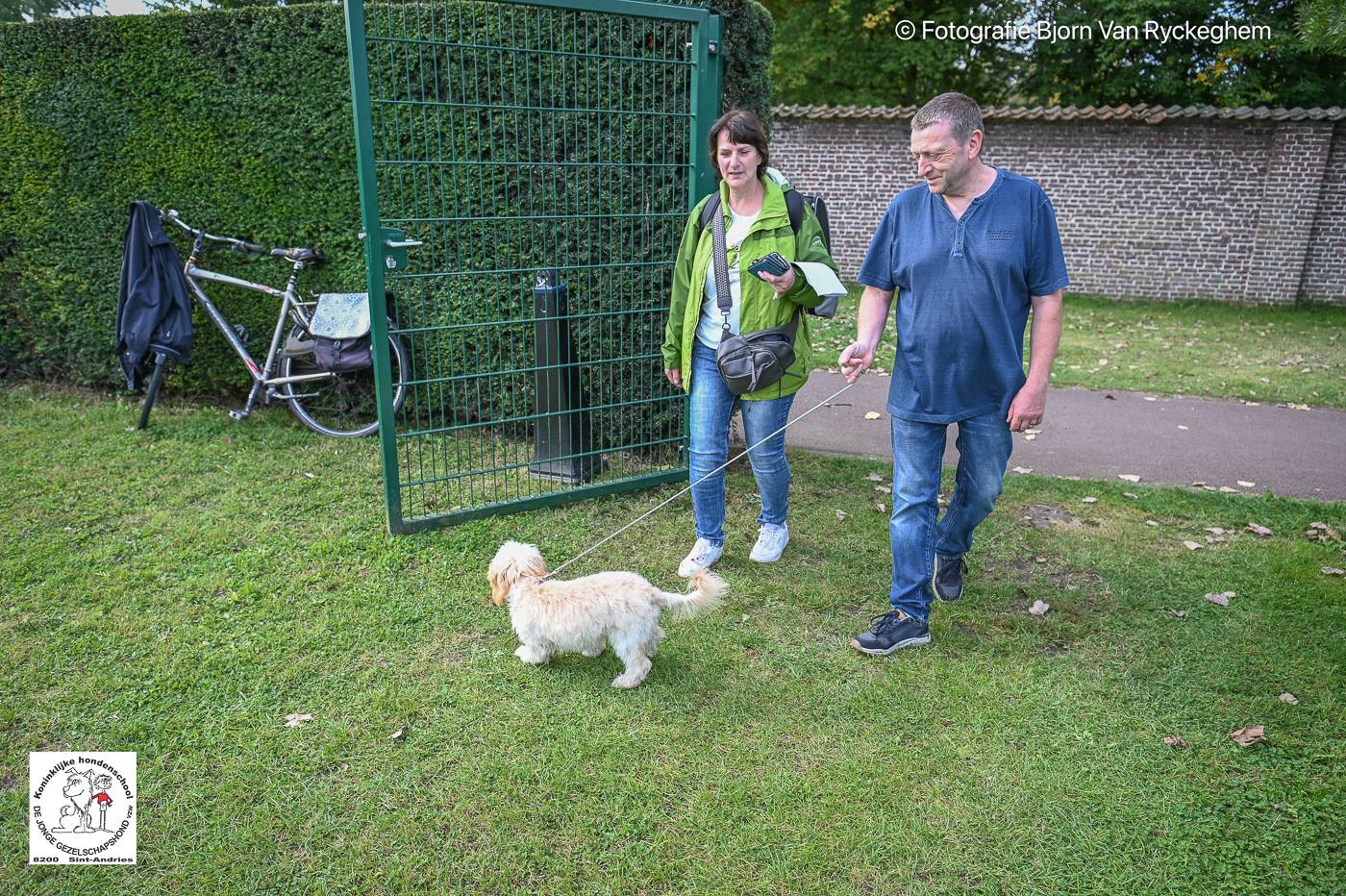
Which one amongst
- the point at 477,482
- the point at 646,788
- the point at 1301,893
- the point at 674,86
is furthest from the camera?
the point at 477,482

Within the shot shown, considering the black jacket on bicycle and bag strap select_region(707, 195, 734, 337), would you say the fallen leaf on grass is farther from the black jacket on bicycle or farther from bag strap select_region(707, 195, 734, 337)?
the black jacket on bicycle

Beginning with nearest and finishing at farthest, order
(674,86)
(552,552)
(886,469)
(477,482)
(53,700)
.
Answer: (53,700), (552,552), (674,86), (477,482), (886,469)

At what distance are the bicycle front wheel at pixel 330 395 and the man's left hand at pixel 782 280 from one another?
10.8 ft

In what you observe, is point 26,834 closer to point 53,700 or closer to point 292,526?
point 53,700

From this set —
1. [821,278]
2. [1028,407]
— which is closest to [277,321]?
[821,278]

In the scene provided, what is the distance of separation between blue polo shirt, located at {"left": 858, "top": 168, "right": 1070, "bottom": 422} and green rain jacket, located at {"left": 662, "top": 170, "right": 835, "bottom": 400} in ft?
1.38

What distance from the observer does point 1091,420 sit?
22.8ft

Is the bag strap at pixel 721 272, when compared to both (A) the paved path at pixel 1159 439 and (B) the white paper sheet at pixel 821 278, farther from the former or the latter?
(A) the paved path at pixel 1159 439

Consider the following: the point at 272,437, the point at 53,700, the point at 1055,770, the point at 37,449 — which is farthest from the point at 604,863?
the point at 37,449

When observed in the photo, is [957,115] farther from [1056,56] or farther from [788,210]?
[1056,56]

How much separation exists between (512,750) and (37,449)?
15.2 ft

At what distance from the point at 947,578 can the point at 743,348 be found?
1454 mm

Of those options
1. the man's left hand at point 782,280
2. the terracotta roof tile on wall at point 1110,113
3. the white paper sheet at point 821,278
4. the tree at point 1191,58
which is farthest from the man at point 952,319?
the tree at point 1191,58

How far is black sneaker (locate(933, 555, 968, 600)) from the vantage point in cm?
403
